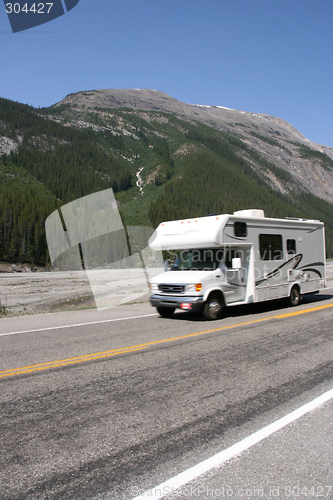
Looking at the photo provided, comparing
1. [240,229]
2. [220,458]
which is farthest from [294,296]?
[220,458]

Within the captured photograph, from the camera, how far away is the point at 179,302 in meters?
10.6

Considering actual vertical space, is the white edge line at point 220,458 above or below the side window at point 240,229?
below

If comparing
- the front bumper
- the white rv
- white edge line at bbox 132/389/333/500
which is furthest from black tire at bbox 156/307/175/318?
white edge line at bbox 132/389/333/500

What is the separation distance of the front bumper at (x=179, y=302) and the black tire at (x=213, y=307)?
1.00 ft

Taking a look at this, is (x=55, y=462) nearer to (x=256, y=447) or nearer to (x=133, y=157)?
(x=256, y=447)

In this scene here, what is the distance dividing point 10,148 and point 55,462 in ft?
487

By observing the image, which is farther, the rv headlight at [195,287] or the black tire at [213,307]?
the black tire at [213,307]

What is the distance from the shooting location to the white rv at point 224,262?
429 inches

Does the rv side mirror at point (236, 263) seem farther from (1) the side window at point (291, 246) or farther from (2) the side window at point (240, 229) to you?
(1) the side window at point (291, 246)

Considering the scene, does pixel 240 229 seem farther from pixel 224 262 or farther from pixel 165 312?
pixel 165 312

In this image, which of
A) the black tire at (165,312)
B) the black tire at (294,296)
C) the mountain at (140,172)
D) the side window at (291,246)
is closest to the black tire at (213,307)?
the black tire at (165,312)

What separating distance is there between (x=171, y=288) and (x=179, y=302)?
571mm

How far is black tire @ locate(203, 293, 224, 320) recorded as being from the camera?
10.7 meters

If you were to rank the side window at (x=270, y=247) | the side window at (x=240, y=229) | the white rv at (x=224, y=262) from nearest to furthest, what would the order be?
the white rv at (x=224, y=262), the side window at (x=240, y=229), the side window at (x=270, y=247)
